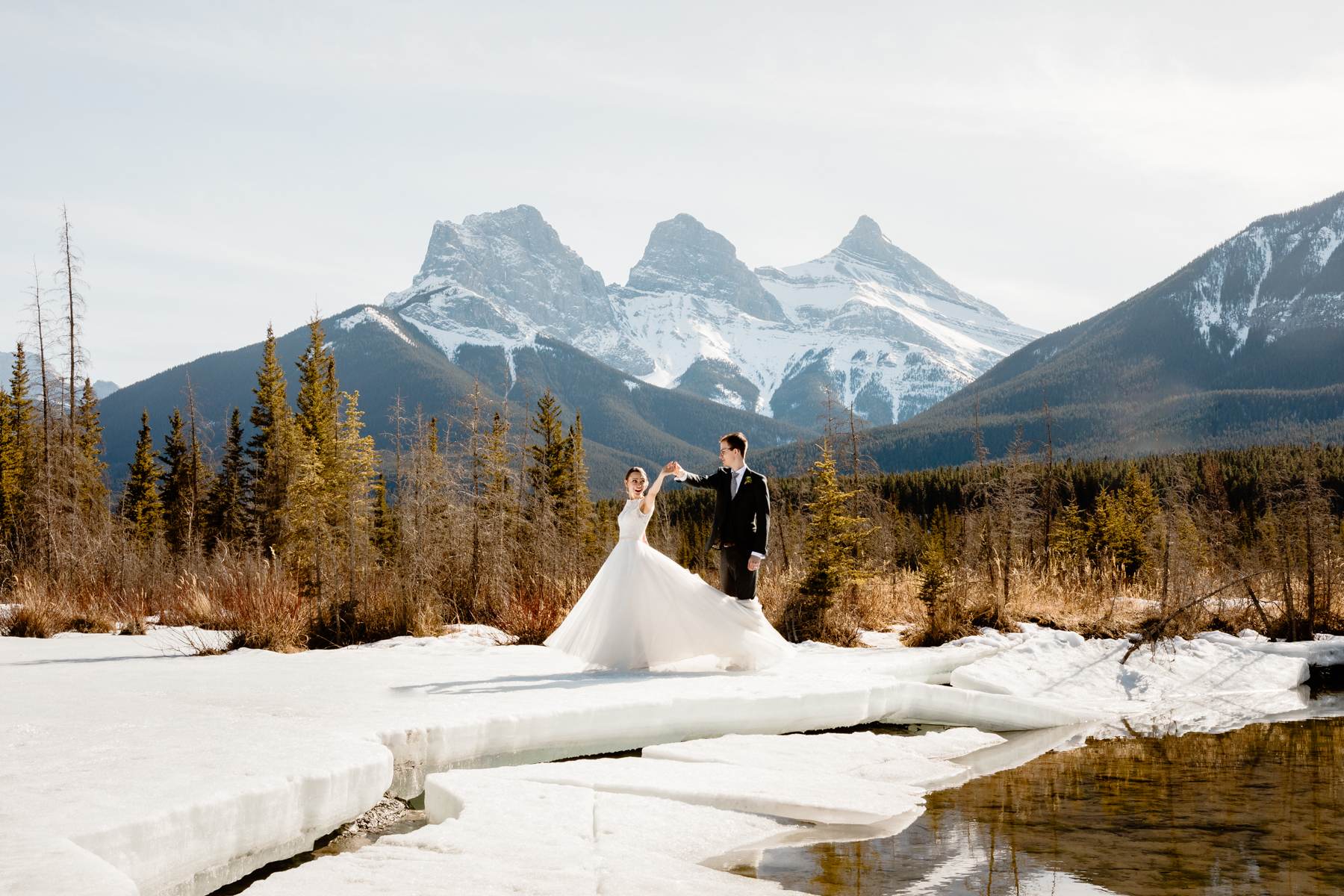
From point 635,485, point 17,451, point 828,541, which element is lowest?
point 828,541

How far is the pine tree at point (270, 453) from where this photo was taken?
3794 centimetres

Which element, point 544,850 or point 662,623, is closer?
point 544,850

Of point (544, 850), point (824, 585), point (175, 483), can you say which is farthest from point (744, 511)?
point (175, 483)

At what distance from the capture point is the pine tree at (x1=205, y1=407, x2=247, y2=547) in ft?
151

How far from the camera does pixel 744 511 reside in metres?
8.95

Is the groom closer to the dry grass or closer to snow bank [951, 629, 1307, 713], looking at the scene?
snow bank [951, 629, 1307, 713]

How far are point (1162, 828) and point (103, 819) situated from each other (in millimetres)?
5042

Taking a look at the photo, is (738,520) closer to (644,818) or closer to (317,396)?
(644,818)

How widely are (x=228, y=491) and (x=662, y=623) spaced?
44.6 metres

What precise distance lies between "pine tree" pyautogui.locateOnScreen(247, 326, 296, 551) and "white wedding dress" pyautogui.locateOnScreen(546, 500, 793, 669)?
29123 millimetres

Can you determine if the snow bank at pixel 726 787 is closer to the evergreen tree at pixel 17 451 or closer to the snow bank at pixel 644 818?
the snow bank at pixel 644 818

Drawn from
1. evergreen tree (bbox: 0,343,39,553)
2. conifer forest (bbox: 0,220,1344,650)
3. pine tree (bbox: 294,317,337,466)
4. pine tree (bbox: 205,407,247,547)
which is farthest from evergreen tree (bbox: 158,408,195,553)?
conifer forest (bbox: 0,220,1344,650)

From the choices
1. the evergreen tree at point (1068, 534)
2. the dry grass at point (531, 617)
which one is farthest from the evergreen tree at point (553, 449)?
the dry grass at point (531, 617)

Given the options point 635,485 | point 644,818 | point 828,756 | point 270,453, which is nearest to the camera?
point 644,818
